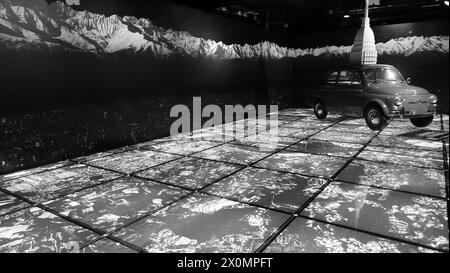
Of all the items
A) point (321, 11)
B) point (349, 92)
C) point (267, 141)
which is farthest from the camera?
point (321, 11)

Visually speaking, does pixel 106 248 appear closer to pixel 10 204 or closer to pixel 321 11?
pixel 10 204

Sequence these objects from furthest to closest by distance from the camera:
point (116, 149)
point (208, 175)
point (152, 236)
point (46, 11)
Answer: point (116, 149) → point (46, 11) → point (208, 175) → point (152, 236)

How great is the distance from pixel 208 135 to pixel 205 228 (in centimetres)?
452

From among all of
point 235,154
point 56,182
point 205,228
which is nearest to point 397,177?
point 235,154

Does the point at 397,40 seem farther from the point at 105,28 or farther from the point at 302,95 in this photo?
the point at 105,28

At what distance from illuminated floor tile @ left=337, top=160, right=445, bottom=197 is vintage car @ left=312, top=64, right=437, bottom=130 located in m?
2.91

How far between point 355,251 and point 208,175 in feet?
7.54

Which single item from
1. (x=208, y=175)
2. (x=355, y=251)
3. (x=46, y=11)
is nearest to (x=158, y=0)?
(x=46, y=11)

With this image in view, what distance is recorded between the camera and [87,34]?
5430 mm

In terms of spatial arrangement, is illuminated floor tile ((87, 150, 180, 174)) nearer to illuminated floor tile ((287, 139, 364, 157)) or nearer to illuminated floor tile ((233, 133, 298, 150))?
illuminated floor tile ((233, 133, 298, 150))

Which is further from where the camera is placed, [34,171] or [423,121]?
[423,121]

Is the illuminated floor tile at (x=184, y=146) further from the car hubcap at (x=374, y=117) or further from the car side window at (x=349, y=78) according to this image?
the car side window at (x=349, y=78)

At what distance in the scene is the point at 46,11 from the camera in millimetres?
4832

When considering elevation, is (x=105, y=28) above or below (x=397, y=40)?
below
